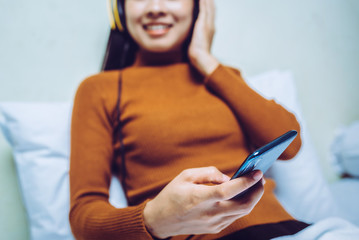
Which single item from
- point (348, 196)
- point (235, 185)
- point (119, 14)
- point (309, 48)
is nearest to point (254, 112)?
point (235, 185)

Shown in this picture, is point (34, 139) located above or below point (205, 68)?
below

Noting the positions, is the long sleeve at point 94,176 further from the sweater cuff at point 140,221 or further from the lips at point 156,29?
the lips at point 156,29

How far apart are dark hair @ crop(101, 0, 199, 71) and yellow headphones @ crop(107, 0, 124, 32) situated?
4cm

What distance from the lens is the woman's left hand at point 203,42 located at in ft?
2.52

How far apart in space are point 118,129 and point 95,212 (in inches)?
9.4

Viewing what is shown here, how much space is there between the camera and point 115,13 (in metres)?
0.77

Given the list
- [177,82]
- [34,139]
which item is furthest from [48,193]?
[177,82]

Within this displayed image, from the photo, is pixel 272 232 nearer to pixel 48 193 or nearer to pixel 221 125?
pixel 221 125

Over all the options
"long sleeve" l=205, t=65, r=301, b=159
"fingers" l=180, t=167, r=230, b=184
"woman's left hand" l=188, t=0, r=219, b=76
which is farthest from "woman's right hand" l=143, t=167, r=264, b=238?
"woman's left hand" l=188, t=0, r=219, b=76

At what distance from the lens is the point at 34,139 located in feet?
2.40

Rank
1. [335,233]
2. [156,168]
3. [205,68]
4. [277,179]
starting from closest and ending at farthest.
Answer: [335,233]
[156,168]
[205,68]
[277,179]

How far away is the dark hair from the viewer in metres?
0.85

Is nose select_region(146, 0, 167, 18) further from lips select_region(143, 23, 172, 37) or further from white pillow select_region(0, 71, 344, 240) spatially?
white pillow select_region(0, 71, 344, 240)

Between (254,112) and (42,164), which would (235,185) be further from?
(42,164)
